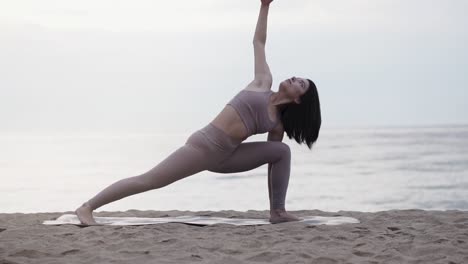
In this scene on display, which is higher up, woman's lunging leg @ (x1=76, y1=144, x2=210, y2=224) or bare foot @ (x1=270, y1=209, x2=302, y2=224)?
woman's lunging leg @ (x1=76, y1=144, x2=210, y2=224)

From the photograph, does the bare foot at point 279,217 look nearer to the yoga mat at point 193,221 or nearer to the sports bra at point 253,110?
the yoga mat at point 193,221

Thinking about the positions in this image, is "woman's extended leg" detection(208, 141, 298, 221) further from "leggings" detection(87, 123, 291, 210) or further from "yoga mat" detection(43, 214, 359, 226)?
"yoga mat" detection(43, 214, 359, 226)

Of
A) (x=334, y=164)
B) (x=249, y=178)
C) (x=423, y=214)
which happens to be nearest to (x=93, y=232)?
(x=423, y=214)

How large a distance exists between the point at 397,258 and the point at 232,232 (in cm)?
99

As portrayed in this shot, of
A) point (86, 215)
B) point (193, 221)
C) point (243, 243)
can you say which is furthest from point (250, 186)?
point (243, 243)

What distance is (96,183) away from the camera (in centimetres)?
1183

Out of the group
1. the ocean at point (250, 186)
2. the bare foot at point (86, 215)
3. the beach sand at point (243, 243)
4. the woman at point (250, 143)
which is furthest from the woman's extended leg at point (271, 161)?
the ocean at point (250, 186)

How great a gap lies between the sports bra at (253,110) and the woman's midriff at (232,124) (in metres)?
0.02

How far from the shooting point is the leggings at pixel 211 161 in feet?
13.6

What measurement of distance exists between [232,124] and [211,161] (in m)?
0.24

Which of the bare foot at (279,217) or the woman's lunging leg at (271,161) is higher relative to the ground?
the woman's lunging leg at (271,161)

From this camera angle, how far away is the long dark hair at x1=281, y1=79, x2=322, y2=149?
13.6 ft

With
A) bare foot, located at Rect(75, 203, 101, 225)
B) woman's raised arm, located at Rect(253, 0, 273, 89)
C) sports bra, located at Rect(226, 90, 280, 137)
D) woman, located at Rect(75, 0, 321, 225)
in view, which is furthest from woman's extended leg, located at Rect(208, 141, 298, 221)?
bare foot, located at Rect(75, 203, 101, 225)

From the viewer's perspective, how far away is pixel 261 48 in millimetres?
4238
